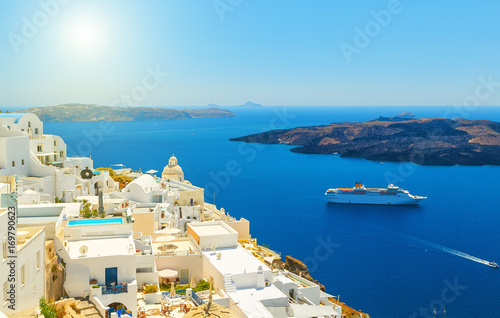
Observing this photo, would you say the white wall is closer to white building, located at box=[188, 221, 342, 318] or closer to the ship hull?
white building, located at box=[188, 221, 342, 318]

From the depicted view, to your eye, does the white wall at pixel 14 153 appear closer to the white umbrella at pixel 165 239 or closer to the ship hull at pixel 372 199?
the white umbrella at pixel 165 239

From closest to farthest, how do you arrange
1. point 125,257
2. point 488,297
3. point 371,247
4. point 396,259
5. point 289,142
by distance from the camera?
1. point 125,257
2. point 488,297
3. point 396,259
4. point 371,247
5. point 289,142

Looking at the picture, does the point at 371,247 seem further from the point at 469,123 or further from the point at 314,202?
the point at 469,123

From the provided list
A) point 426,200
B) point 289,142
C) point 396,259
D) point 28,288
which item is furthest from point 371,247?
point 289,142

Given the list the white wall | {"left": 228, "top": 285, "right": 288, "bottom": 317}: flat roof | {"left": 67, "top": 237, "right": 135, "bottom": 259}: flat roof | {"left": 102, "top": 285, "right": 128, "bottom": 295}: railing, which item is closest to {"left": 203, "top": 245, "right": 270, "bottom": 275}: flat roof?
{"left": 228, "top": 285, "right": 288, "bottom": 317}: flat roof

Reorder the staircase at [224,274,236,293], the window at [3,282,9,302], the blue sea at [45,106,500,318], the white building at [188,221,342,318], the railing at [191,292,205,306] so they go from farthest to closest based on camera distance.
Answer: the blue sea at [45,106,500,318]
the staircase at [224,274,236,293]
the white building at [188,221,342,318]
the railing at [191,292,205,306]
the window at [3,282,9,302]

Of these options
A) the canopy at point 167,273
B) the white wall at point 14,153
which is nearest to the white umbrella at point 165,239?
the canopy at point 167,273
